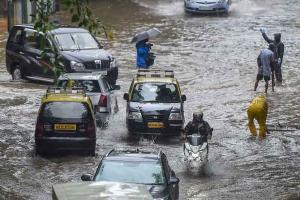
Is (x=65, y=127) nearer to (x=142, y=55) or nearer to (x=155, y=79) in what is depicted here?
(x=155, y=79)

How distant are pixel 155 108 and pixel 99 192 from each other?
469 inches

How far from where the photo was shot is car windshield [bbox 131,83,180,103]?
75.8 feet

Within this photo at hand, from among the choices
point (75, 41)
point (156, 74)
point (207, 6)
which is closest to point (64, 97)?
point (156, 74)

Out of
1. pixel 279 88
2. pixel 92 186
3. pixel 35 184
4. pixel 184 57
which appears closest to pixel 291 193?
pixel 35 184

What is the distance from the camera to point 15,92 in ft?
90.2

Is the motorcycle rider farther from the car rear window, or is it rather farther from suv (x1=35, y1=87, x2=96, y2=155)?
the car rear window

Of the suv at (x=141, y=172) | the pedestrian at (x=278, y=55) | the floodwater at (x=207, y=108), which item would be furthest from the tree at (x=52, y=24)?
the pedestrian at (x=278, y=55)

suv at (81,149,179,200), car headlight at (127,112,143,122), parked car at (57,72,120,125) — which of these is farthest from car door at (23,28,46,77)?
suv at (81,149,179,200)

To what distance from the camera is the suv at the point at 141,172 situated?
49.3 ft

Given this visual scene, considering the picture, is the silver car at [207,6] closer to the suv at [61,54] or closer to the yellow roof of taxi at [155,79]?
the suv at [61,54]

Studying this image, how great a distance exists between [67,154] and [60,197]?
9.81 metres

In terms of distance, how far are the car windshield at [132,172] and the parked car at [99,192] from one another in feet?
12.0

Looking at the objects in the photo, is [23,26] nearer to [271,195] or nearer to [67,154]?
[67,154]

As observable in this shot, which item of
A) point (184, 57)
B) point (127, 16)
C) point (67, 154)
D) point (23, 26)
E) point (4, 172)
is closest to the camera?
point (4, 172)
